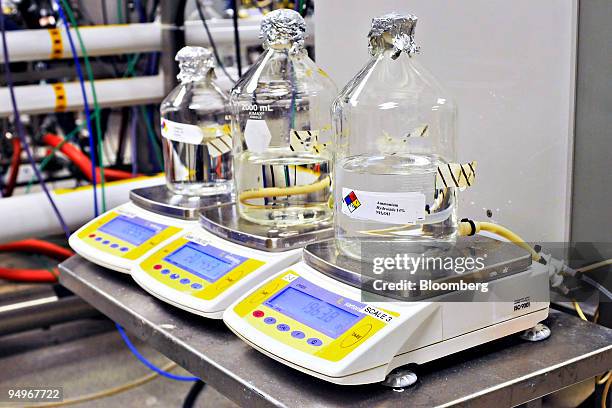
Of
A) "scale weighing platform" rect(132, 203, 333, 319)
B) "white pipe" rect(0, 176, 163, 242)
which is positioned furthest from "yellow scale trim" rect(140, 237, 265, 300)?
"white pipe" rect(0, 176, 163, 242)

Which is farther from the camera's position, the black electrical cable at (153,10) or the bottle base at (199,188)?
the black electrical cable at (153,10)

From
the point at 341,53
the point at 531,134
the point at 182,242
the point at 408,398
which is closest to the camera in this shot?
the point at 408,398

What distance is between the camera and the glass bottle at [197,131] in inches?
57.9

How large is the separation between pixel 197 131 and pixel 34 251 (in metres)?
1.55

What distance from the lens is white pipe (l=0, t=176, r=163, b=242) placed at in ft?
6.78

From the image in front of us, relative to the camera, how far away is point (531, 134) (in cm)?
113

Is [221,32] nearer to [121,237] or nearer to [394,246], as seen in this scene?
[121,237]

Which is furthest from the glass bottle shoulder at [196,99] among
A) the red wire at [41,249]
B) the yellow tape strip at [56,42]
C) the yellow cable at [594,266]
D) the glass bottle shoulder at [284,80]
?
the red wire at [41,249]

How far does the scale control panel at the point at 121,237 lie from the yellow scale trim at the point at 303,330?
351 millimetres

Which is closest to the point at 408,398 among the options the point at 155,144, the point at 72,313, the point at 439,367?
the point at 439,367

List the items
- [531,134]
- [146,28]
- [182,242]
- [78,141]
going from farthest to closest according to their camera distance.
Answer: [78,141], [146,28], [182,242], [531,134]

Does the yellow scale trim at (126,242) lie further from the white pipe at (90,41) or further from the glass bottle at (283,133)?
the white pipe at (90,41)

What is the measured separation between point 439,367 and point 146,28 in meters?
1.79

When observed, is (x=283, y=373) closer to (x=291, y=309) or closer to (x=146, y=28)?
(x=291, y=309)
